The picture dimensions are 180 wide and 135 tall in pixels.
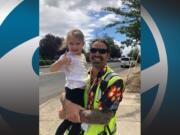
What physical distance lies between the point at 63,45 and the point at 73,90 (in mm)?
274

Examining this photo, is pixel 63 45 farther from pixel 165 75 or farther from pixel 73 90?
pixel 165 75

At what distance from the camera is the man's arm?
171cm

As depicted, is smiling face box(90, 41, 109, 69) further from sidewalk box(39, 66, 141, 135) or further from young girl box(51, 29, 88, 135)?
sidewalk box(39, 66, 141, 135)

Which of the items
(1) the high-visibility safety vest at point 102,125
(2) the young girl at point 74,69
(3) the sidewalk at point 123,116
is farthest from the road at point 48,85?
A: (1) the high-visibility safety vest at point 102,125

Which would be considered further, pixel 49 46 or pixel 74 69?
pixel 49 46

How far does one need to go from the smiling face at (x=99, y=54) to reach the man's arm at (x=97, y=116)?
23 centimetres

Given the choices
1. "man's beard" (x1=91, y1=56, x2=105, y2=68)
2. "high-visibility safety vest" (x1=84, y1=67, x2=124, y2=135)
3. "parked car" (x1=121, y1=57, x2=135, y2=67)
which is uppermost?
"man's beard" (x1=91, y1=56, x2=105, y2=68)

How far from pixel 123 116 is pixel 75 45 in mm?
1554

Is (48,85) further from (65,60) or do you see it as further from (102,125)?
(102,125)

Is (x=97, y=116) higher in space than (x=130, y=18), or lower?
lower

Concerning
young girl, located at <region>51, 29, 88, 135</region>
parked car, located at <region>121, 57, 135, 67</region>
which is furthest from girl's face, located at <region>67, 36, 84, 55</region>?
parked car, located at <region>121, 57, 135, 67</region>

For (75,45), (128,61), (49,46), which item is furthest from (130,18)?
(75,45)

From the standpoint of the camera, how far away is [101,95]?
171 centimetres

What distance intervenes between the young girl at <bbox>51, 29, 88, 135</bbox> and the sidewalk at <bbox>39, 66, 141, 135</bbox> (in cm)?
82
